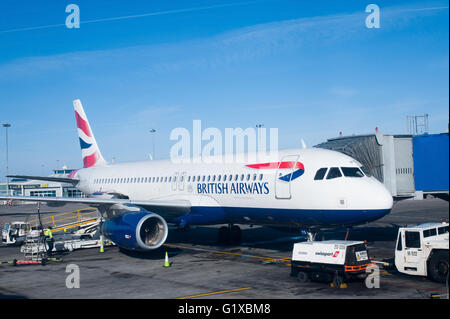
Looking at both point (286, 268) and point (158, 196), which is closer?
point (286, 268)

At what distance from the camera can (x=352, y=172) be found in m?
17.3

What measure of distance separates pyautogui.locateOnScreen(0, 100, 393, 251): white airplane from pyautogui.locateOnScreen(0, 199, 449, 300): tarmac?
1.45 metres

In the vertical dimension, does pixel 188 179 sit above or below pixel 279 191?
above

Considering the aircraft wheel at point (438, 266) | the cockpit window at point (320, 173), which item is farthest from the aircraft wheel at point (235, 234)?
the aircraft wheel at point (438, 266)

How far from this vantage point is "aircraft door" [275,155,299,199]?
1827 cm

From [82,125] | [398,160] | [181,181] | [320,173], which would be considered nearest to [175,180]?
[181,181]

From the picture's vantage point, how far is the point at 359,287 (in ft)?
45.3

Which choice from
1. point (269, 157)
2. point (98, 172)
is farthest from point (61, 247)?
point (269, 157)

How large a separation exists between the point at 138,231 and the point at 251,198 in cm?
508

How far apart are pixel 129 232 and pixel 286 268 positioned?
6.85 metres

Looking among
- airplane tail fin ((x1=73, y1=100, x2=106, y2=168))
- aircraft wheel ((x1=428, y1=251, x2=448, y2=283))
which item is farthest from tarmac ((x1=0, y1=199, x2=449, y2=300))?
airplane tail fin ((x1=73, y1=100, x2=106, y2=168))

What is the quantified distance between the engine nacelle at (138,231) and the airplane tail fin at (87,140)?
1452 cm

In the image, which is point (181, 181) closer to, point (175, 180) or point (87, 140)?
point (175, 180)
